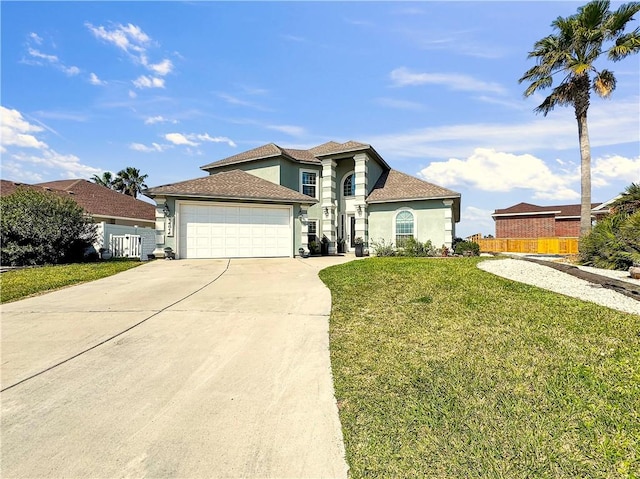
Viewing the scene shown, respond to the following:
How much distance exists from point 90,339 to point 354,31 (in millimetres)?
11485

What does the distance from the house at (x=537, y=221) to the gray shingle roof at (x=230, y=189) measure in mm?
27504

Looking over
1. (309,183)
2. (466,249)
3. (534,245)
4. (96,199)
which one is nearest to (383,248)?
(466,249)

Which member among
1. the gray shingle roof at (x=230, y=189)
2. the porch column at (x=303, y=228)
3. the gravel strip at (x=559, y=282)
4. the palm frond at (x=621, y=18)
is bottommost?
the gravel strip at (x=559, y=282)

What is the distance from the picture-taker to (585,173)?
54.7 ft

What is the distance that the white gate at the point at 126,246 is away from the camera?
602 inches

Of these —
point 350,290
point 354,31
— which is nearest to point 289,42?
point 354,31

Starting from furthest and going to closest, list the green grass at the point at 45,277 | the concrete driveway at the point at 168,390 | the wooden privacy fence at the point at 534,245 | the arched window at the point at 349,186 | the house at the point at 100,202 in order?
the wooden privacy fence at the point at 534,245, the arched window at the point at 349,186, the house at the point at 100,202, the green grass at the point at 45,277, the concrete driveway at the point at 168,390

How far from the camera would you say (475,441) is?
8.21 ft

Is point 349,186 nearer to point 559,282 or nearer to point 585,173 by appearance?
point 585,173

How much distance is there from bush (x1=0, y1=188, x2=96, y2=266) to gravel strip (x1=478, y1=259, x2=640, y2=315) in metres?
15.8

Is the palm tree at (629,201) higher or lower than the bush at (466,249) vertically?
higher

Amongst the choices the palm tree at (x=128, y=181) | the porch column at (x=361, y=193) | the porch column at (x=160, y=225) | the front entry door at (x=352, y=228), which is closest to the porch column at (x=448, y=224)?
the porch column at (x=361, y=193)

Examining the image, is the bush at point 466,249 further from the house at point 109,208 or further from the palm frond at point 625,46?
the house at point 109,208

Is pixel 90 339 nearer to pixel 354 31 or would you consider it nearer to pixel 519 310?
pixel 519 310
